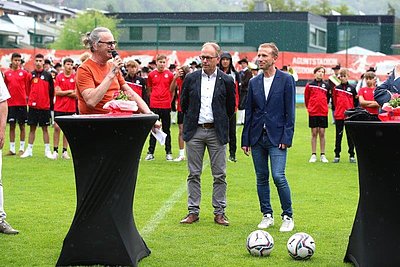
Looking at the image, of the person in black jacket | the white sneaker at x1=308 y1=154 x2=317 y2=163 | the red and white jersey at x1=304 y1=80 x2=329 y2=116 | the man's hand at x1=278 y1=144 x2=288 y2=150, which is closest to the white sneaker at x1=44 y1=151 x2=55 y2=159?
the person in black jacket

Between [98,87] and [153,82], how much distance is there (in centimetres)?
1083

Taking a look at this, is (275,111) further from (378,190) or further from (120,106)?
(378,190)

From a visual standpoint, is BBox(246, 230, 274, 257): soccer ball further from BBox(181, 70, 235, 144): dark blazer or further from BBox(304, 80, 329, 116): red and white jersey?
BBox(304, 80, 329, 116): red and white jersey

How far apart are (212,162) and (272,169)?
37.3 inches

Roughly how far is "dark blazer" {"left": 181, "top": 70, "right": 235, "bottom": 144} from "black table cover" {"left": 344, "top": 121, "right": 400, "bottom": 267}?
2.94m

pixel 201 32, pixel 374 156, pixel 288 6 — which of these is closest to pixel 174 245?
pixel 374 156

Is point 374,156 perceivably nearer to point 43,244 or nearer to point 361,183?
point 361,183

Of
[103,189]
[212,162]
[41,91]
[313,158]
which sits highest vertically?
[41,91]

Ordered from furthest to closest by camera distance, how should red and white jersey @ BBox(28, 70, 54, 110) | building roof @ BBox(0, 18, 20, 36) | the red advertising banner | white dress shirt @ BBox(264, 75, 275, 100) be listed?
1. building roof @ BBox(0, 18, 20, 36)
2. the red advertising banner
3. red and white jersey @ BBox(28, 70, 54, 110)
4. white dress shirt @ BBox(264, 75, 275, 100)

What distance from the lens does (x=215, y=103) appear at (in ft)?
32.6

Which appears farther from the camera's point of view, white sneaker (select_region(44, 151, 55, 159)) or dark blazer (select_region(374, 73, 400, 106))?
white sneaker (select_region(44, 151, 55, 159))

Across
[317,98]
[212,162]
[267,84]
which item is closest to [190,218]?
[212,162]

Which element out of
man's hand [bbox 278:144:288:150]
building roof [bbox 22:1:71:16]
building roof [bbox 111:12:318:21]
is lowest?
man's hand [bbox 278:144:288:150]

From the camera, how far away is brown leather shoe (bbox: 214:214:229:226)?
9916 mm
